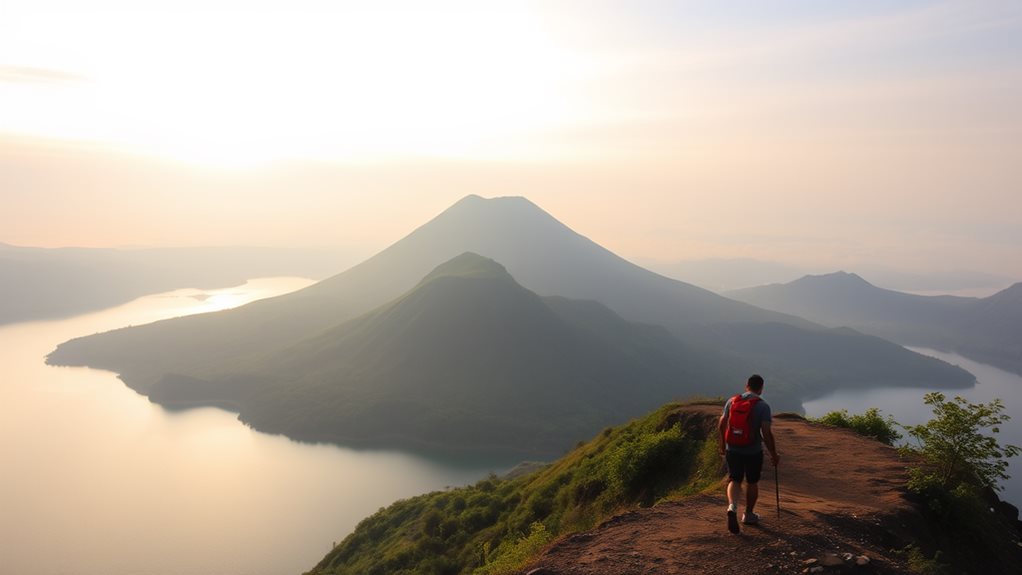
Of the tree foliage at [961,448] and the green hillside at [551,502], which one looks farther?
the green hillside at [551,502]

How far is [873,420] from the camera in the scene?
79.7 feet

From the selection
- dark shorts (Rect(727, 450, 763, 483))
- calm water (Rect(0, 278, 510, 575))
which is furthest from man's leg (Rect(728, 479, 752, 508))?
calm water (Rect(0, 278, 510, 575))

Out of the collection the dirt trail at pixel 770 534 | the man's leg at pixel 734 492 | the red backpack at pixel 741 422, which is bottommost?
the dirt trail at pixel 770 534

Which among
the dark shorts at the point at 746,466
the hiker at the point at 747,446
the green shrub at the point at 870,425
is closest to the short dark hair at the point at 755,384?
the hiker at the point at 747,446

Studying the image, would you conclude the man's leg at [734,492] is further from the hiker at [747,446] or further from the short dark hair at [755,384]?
the short dark hair at [755,384]

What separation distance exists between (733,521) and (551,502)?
16296 mm

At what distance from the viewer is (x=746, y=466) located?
1351 centimetres

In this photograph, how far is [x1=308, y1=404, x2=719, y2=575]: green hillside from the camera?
2092cm

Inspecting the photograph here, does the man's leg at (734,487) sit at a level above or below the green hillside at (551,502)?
above

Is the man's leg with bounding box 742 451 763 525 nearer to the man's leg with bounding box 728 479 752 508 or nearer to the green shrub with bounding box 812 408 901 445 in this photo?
the man's leg with bounding box 728 479 752 508

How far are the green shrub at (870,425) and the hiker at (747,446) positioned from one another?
13544mm

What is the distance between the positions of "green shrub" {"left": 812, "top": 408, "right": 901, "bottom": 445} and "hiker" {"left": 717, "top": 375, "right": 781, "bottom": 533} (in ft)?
44.4

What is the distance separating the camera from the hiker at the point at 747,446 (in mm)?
13422

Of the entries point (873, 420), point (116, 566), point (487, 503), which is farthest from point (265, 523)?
point (873, 420)
